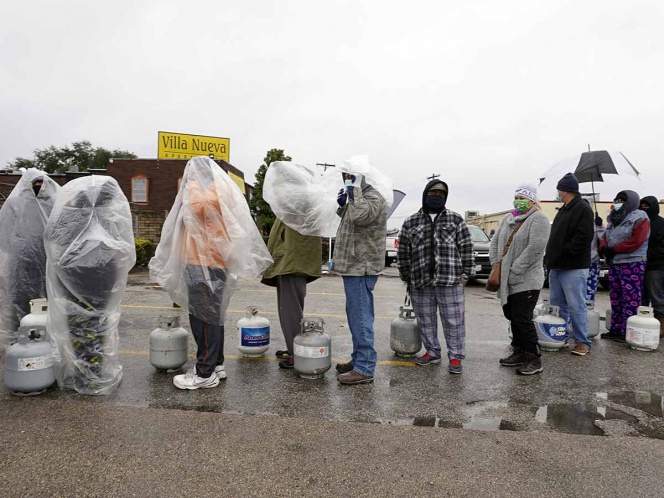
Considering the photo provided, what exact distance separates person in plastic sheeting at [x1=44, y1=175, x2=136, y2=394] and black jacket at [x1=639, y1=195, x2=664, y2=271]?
6.25 m

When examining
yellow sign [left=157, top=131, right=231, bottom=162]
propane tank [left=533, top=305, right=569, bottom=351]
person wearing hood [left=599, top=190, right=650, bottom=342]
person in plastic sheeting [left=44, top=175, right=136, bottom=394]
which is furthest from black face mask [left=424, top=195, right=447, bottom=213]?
yellow sign [left=157, top=131, right=231, bottom=162]

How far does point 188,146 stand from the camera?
33625mm

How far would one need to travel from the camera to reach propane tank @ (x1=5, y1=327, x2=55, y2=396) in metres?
3.41

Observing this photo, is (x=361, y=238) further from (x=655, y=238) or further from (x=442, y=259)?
(x=655, y=238)

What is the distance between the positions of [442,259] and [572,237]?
1.71 meters

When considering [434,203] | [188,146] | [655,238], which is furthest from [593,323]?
[188,146]

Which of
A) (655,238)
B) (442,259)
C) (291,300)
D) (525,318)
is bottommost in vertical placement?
(525,318)

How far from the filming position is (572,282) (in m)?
4.99

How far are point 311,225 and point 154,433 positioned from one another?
2043 millimetres

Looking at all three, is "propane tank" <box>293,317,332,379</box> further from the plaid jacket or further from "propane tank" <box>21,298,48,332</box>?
"propane tank" <box>21,298,48,332</box>

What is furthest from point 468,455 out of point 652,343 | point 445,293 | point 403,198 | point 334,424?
point 652,343

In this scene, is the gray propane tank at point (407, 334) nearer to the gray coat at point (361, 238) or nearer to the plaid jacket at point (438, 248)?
the plaid jacket at point (438, 248)

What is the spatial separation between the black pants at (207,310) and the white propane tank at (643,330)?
4.80 meters

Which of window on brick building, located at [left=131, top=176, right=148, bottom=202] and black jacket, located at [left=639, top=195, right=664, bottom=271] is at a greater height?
window on brick building, located at [left=131, top=176, right=148, bottom=202]
